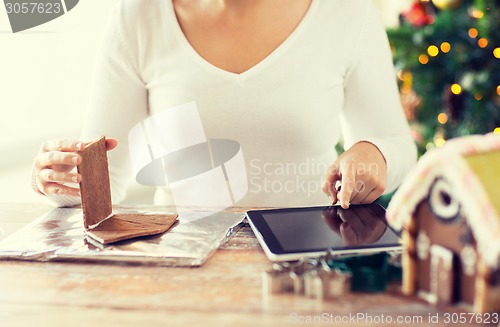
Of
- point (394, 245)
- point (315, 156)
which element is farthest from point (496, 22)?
point (394, 245)

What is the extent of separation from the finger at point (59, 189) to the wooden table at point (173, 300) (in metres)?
0.25

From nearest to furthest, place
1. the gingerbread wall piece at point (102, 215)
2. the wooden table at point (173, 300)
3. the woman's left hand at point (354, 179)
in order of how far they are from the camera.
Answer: the wooden table at point (173, 300), the gingerbread wall piece at point (102, 215), the woman's left hand at point (354, 179)

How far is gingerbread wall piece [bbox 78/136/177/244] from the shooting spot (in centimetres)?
100

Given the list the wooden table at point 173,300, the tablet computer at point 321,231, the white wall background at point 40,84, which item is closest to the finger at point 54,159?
the wooden table at point 173,300

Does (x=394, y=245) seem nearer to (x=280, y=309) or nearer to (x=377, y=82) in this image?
(x=280, y=309)

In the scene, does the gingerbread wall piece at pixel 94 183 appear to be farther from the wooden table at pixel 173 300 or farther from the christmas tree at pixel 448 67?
the christmas tree at pixel 448 67

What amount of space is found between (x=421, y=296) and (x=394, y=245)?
149 millimetres

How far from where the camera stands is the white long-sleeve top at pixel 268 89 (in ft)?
4.78

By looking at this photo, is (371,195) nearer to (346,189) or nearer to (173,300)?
(346,189)

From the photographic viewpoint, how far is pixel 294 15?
148 cm

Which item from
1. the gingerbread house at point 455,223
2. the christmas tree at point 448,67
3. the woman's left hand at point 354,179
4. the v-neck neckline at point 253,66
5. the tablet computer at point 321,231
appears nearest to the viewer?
the gingerbread house at point 455,223

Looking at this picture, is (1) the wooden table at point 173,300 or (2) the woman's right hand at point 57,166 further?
(2) the woman's right hand at point 57,166

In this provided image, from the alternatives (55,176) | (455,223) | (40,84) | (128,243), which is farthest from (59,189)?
(40,84)

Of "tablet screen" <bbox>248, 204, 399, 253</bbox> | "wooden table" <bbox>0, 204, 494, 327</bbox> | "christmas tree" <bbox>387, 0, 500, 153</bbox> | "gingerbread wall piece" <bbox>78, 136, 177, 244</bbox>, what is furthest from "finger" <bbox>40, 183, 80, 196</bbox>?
"christmas tree" <bbox>387, 0, 500, 153</bbox>
